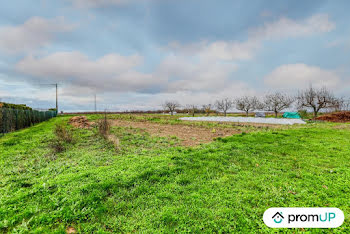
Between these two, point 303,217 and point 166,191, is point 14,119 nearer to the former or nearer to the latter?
point 166,191

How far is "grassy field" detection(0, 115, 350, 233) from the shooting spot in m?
2.28

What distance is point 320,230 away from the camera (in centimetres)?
216

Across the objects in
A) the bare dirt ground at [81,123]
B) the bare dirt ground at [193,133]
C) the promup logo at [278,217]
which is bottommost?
the promup logo at [278,217]

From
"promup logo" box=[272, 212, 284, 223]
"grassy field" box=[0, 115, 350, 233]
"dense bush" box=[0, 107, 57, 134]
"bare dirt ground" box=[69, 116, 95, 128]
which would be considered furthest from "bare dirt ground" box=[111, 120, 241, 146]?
"dense bush" box=[0, 107, 57, 134]

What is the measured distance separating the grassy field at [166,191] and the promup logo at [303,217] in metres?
0.10

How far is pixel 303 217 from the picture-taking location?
97.1 inches

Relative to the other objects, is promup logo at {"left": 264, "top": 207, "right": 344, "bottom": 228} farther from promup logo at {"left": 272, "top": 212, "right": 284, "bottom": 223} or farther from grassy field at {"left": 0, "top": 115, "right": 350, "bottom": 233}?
grassy field at {"left": 0, "top": 115, "right": 350, "bottom": 233}

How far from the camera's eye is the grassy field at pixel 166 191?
7.49 ft

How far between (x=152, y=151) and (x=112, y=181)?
255 centimetres

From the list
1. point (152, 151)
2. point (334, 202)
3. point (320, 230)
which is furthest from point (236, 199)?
point (152, 151)

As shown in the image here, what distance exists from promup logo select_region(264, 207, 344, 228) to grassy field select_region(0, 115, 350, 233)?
103 mm

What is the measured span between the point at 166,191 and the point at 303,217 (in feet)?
7.95

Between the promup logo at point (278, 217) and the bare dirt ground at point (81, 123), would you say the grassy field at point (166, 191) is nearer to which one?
the promup logo at point (278, 217)

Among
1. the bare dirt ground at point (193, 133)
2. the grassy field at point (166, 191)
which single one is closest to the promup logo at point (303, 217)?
the grassy field at point (166, 191)
